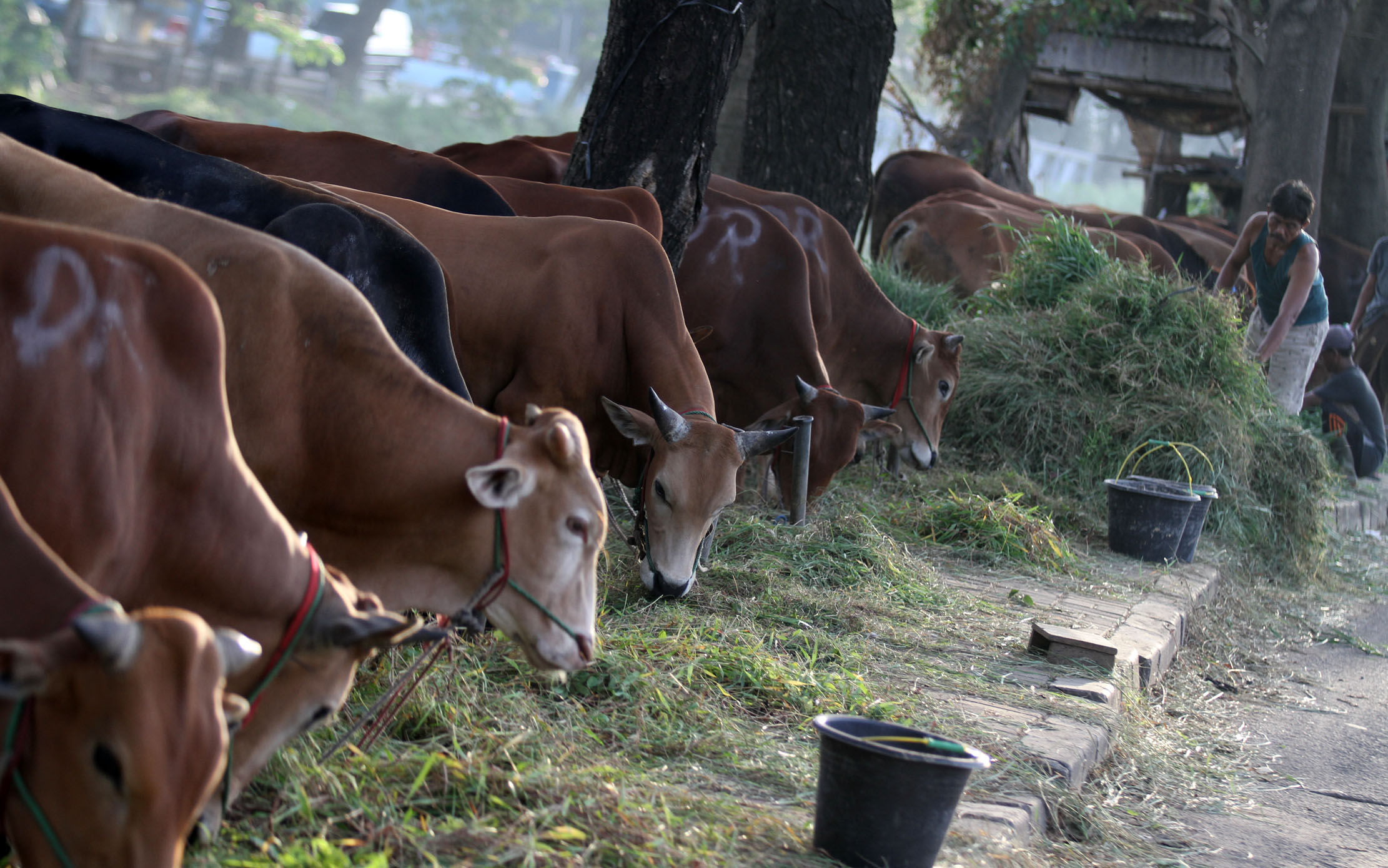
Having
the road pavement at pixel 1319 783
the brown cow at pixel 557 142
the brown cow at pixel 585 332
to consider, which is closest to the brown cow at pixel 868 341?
the brown cow at pixel 557 142

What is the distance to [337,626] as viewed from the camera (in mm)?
2365

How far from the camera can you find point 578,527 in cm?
311

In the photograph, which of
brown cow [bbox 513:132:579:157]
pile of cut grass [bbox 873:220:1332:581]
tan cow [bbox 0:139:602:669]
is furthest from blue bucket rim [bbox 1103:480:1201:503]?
tan cow [bbox 0:139:602:669]

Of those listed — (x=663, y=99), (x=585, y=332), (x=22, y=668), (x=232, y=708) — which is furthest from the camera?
(x=663, y=99)

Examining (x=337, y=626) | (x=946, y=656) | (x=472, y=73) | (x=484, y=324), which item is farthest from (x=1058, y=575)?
(x=472, y=73)

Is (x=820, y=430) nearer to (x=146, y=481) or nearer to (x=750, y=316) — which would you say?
(x=750, y=316)

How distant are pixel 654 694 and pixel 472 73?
152 ft

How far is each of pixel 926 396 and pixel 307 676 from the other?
588cm

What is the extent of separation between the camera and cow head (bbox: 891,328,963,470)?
7820 mm

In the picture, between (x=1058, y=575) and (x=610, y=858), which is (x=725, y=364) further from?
(x=610, y=858)

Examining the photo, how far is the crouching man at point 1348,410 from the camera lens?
10.7 metres

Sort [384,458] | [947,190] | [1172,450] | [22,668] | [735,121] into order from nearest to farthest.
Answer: [22,668] < [384,458] < [1172,450] < [735,121] < [947,190]

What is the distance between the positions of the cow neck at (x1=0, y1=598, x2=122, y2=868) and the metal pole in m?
4.10

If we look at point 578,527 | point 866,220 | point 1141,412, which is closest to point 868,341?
point 1141,412
